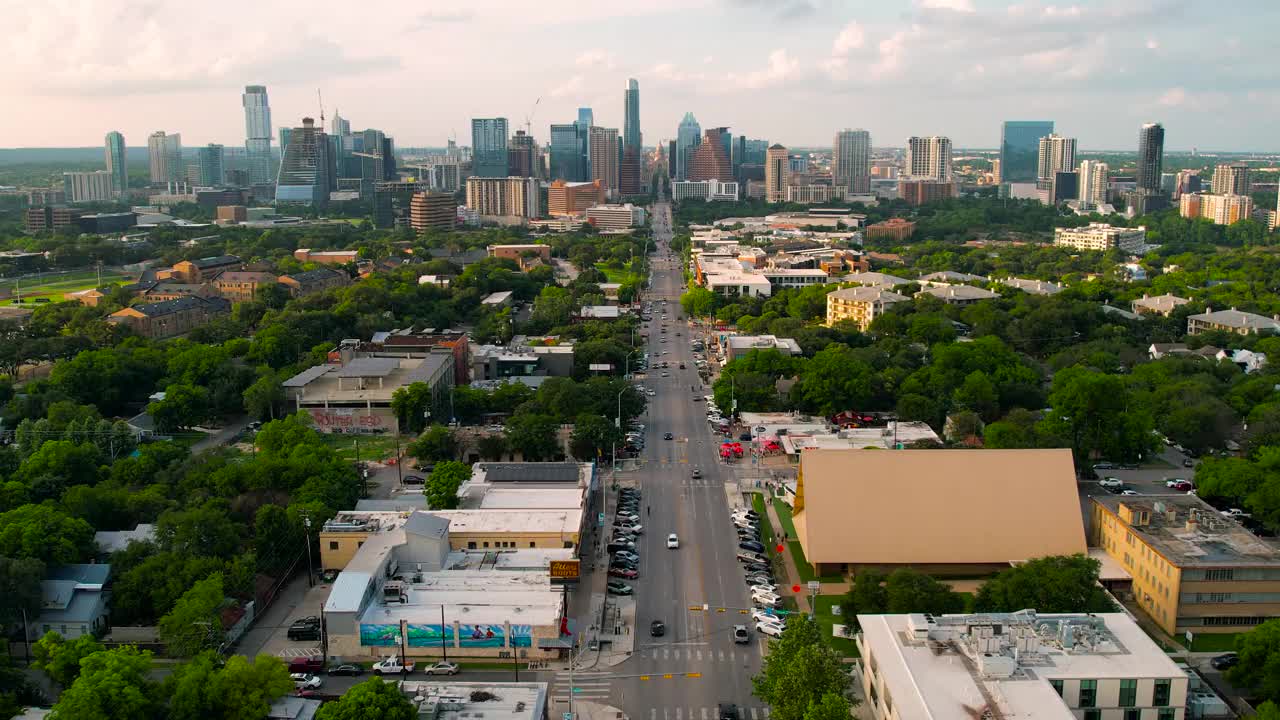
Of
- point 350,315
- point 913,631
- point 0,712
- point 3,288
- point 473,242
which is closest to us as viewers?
point 0,712

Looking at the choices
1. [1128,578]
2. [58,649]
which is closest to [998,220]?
[1128,578]

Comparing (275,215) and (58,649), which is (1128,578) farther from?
(275,215)

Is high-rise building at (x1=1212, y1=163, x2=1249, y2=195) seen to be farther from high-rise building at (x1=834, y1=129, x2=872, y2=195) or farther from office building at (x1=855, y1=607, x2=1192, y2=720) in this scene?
office building at (x1=855, y1=607, x2=1192, y2=720)

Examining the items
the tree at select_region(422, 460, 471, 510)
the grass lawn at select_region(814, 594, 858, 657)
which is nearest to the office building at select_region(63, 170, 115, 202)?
the tree at select_region(422, 460, 471, 510)

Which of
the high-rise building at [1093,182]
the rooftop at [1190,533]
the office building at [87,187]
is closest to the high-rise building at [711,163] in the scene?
the high-rise building at [1093,182]

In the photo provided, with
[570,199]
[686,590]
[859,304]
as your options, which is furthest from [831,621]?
[570,199]
